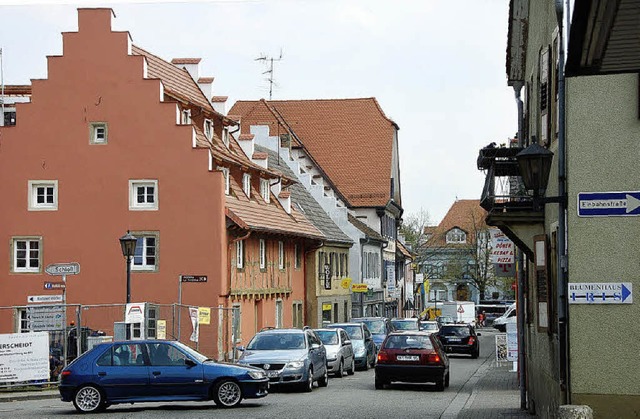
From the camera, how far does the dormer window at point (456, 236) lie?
5148 inches

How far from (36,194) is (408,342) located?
1714 centimetres

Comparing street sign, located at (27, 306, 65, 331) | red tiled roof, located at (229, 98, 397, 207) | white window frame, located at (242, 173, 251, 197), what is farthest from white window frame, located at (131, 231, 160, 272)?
red tiled roof, located at (229, 98, 397, 207)

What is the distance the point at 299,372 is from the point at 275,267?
2069 centimetres

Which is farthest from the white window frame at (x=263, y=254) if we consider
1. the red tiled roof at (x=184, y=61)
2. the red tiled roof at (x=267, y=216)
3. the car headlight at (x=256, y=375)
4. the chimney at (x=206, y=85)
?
the car headlight at (x=256, y=375)

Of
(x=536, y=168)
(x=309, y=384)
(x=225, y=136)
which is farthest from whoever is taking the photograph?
(x=225, y=136)

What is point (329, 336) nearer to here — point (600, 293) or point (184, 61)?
point (184, 61)

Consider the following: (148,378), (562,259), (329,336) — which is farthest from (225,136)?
(562,259)

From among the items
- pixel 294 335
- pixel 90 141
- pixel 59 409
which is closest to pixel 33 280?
pixel 90 141

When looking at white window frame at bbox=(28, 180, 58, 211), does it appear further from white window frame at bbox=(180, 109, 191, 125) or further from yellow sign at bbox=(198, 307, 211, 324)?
yellow sign at bbox=(198, 307, 211, 324)

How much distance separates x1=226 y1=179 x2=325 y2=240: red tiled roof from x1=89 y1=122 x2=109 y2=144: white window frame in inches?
195

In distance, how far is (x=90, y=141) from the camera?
4094 cm

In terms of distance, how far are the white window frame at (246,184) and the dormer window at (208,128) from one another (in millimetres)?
2107

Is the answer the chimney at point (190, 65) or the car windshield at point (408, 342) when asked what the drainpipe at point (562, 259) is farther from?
the chimney at point (190, 65)

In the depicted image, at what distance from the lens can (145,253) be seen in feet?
134
